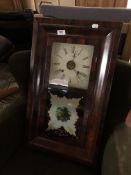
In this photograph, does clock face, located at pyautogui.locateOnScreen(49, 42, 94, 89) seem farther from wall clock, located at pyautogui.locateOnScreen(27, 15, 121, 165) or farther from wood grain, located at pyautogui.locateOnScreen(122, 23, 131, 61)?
wood grain, located at pyautogui.locateOnScreen(122, 23, 131, 61)

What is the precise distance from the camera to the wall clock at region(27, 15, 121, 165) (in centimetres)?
80

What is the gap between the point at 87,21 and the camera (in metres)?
0.81

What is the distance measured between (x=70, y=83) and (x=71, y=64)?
0.27 ft

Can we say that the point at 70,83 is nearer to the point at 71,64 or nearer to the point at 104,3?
the point at 71,64

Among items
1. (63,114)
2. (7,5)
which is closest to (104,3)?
(7,5)

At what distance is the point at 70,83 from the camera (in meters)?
0.89

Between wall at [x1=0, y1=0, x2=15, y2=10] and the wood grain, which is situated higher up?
wall at [x1=0, y1=0, x2=15, y2=10]

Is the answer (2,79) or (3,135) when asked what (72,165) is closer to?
(3,135)

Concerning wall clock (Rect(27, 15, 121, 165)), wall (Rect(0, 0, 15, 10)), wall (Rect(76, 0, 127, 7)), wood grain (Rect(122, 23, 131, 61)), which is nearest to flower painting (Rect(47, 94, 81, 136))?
wall clock (Rect(27, 15, 121, 165))

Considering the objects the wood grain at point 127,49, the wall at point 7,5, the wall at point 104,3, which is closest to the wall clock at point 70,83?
the wood grain at point 127,49

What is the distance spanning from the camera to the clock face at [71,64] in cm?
84

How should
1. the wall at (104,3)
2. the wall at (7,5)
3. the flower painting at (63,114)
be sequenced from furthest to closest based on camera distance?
1. the wall at (7,5)
2. the wall at (104,3)
3. the flower painting at (63,114)

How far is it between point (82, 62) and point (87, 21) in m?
0.16

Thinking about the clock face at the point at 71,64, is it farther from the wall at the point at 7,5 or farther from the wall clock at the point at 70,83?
the wall at the point at 7,5
